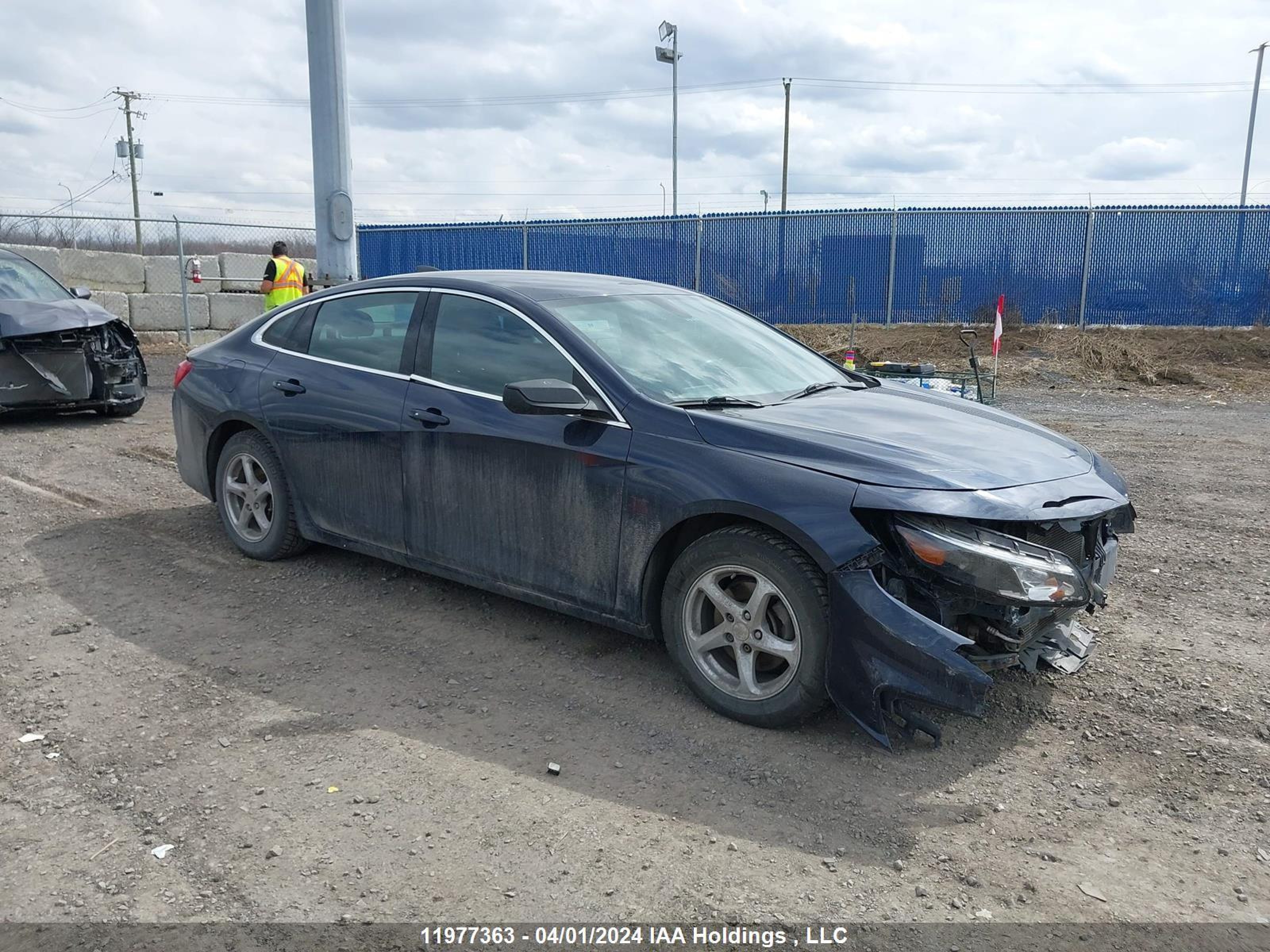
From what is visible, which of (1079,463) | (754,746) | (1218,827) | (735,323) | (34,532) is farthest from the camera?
(34,532)

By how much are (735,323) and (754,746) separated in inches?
93.5

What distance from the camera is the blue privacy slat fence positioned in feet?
65.6

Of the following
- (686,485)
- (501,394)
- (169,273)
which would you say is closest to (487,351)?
(501,394)

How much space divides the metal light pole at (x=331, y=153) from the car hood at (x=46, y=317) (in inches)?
107

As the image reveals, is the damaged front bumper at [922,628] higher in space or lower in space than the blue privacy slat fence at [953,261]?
lower

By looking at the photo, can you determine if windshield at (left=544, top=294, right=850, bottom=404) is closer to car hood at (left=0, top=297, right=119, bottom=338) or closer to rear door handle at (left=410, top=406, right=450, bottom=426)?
rear door handle at (left=410, top=406, right=450, bottom=426)

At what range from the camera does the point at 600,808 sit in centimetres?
338

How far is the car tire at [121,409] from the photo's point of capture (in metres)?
10.5

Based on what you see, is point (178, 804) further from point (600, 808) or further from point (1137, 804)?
point (1137, 804)

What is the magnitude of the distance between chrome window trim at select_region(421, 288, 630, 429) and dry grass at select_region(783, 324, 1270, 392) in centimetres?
1322

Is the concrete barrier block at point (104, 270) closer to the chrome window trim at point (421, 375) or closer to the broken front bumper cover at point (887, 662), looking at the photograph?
the chrome window trim at point (421, 375)

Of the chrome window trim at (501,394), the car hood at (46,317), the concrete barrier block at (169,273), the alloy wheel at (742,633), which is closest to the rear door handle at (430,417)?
the chrome window trim at (501,394)

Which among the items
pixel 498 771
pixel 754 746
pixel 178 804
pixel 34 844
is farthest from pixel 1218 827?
pixel 34 844

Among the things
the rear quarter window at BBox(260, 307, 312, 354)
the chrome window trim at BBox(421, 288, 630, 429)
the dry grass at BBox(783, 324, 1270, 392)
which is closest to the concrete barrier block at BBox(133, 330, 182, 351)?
the dry grass at BBox(783, 324, 1270, 392)
